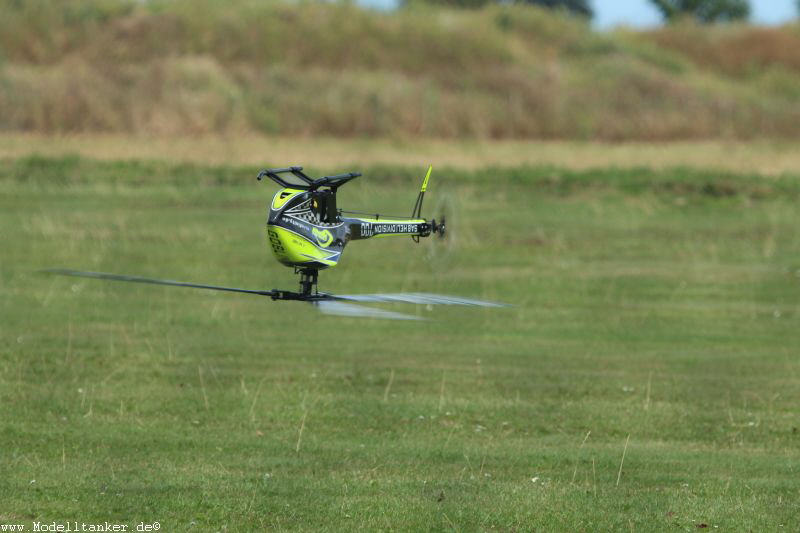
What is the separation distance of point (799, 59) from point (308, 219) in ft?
236

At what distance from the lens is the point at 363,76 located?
218 feet

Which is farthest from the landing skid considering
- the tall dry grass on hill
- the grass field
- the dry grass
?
the tall dry grass on hill

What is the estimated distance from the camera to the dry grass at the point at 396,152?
53.3m

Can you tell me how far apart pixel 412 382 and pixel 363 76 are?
1765 inches

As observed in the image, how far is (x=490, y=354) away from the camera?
83.7 feet

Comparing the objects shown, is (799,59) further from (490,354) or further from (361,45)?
(490,354)

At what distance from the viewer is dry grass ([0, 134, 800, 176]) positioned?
53344 mm

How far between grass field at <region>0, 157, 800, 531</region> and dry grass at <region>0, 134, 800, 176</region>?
30.8 feet

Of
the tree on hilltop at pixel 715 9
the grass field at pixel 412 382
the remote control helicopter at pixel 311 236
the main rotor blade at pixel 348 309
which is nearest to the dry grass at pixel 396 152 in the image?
the grass field at pixel 412 382

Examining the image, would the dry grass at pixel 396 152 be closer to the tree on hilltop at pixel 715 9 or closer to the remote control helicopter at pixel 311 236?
the remote control helicopter at pixel 311 236

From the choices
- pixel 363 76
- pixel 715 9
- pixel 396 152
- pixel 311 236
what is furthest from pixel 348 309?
pixel 715 9

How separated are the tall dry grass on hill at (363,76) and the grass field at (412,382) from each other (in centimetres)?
1525

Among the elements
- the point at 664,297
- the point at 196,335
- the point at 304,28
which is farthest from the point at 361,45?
the point at 196,335

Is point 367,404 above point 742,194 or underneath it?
underneath
